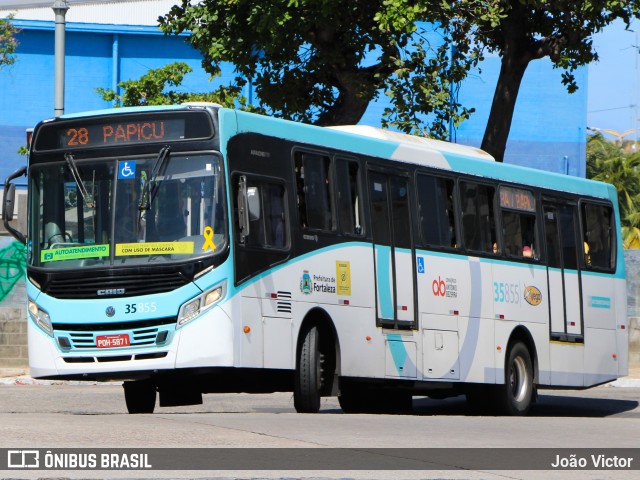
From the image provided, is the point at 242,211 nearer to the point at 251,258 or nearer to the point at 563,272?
the point at 251,258

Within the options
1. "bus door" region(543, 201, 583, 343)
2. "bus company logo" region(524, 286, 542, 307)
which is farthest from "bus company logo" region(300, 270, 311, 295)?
"bus door" region(543, 201, 583, 343)

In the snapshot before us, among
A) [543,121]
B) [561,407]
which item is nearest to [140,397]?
[561,407]

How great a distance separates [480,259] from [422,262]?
1532mm

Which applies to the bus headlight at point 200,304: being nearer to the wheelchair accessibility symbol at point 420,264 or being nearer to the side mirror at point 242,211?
the side mirror at point 242,211

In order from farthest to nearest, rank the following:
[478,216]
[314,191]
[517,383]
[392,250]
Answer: [517,383] < [478,216] < [392,250] < [314,191]

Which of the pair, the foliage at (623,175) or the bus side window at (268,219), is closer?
the bus side window at (268,219)

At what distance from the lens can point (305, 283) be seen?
1465 centimetres

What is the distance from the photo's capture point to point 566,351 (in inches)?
791

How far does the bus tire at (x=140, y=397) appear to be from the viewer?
15336 mm

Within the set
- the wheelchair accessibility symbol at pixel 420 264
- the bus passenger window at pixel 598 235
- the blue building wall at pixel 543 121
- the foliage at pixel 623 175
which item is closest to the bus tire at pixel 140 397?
the wheelchair accessibility symbol at pixel 420 264

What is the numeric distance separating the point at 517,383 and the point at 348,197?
16.0ft

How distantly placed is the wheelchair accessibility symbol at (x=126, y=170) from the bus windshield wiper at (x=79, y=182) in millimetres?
389

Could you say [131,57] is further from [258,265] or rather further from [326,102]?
[258,265]

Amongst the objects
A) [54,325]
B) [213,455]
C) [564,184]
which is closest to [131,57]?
[564,184]
